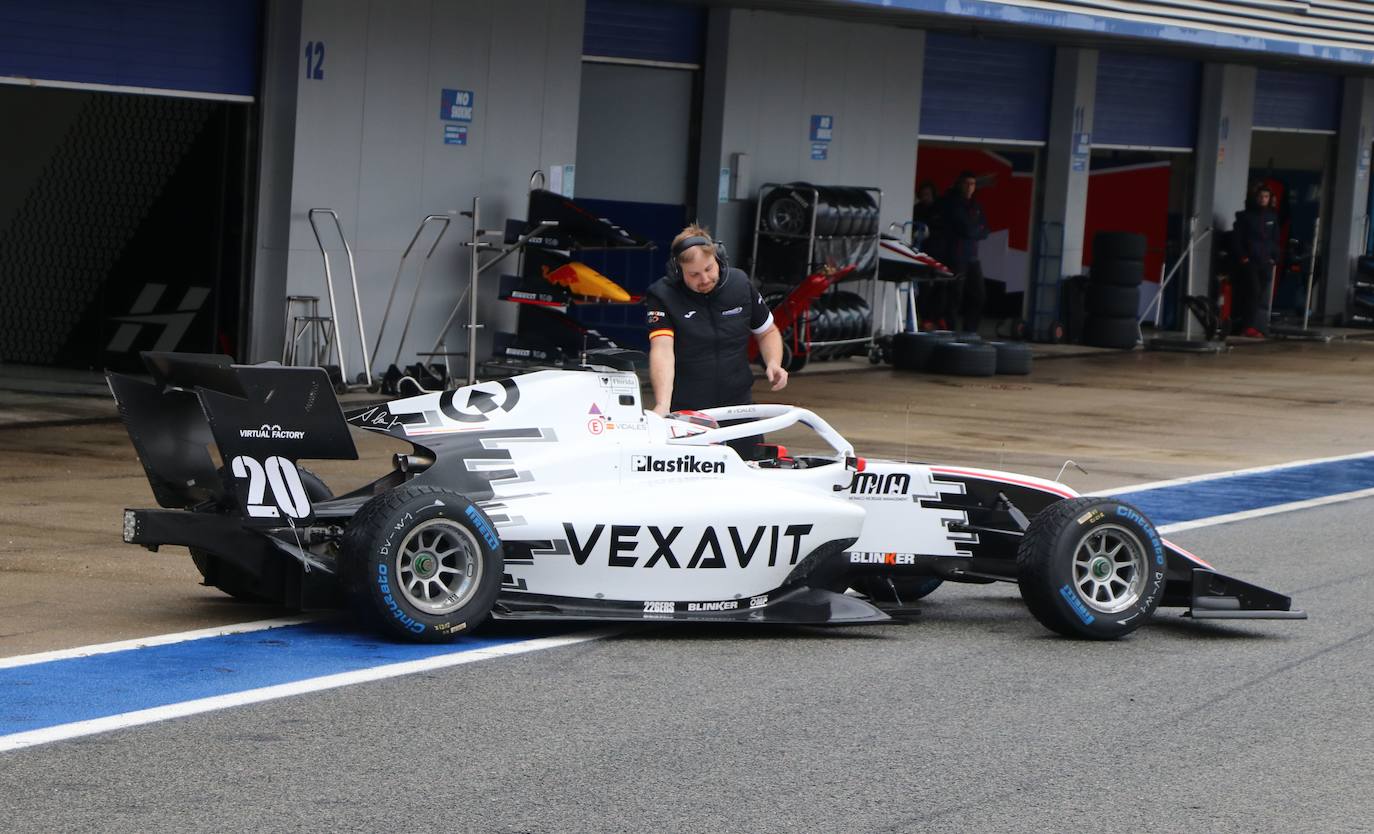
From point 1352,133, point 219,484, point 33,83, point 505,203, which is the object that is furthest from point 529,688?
point 1352,133

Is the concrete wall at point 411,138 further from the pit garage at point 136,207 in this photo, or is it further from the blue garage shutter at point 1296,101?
the blue garage shutter at point 1296,101

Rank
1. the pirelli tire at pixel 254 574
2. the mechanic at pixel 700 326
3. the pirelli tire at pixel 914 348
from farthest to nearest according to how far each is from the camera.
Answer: the pirelli tire at pixel 914 348, the mechanic at pixel 700 326, the pirelli tire at pixel 254 574

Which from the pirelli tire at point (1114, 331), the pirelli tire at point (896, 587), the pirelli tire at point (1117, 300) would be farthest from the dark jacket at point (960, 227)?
the pirelli tire at point (896, 587)

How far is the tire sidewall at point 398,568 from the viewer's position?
772 cm

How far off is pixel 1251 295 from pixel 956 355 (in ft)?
30.2

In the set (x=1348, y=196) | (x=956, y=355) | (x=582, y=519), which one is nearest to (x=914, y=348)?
(x=956, y=355)

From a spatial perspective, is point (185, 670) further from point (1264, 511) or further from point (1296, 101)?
point (1296, 101)

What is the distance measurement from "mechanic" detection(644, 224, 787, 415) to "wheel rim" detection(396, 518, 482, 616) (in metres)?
1.71

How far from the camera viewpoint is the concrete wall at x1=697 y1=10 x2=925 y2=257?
21.5 m

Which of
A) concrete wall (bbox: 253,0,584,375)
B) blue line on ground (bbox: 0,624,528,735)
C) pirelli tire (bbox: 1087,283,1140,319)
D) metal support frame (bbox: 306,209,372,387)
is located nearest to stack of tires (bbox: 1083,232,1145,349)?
pirelli tire (bbox: 1087,283,1140,319)

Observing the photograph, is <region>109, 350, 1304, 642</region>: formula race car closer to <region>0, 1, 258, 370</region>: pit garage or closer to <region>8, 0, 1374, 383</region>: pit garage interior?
<region>8, 0, 1374, 383</region>: pit garage interior

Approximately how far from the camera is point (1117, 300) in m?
26.5

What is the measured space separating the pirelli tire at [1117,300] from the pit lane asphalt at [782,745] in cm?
1788

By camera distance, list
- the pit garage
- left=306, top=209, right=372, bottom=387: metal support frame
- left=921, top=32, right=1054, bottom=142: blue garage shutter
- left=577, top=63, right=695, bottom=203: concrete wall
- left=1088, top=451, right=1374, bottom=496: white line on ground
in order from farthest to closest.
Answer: left=921, top=32, right=1054, bottom=142: blue garage shutter < left=577, top=63, right=695, bottom=203: concrete wall < left=306, top=209, right=372, bottom=387: metal support frame < the pit garage < left=1088, top=451, right=1374, bottom=496: white line on ground
